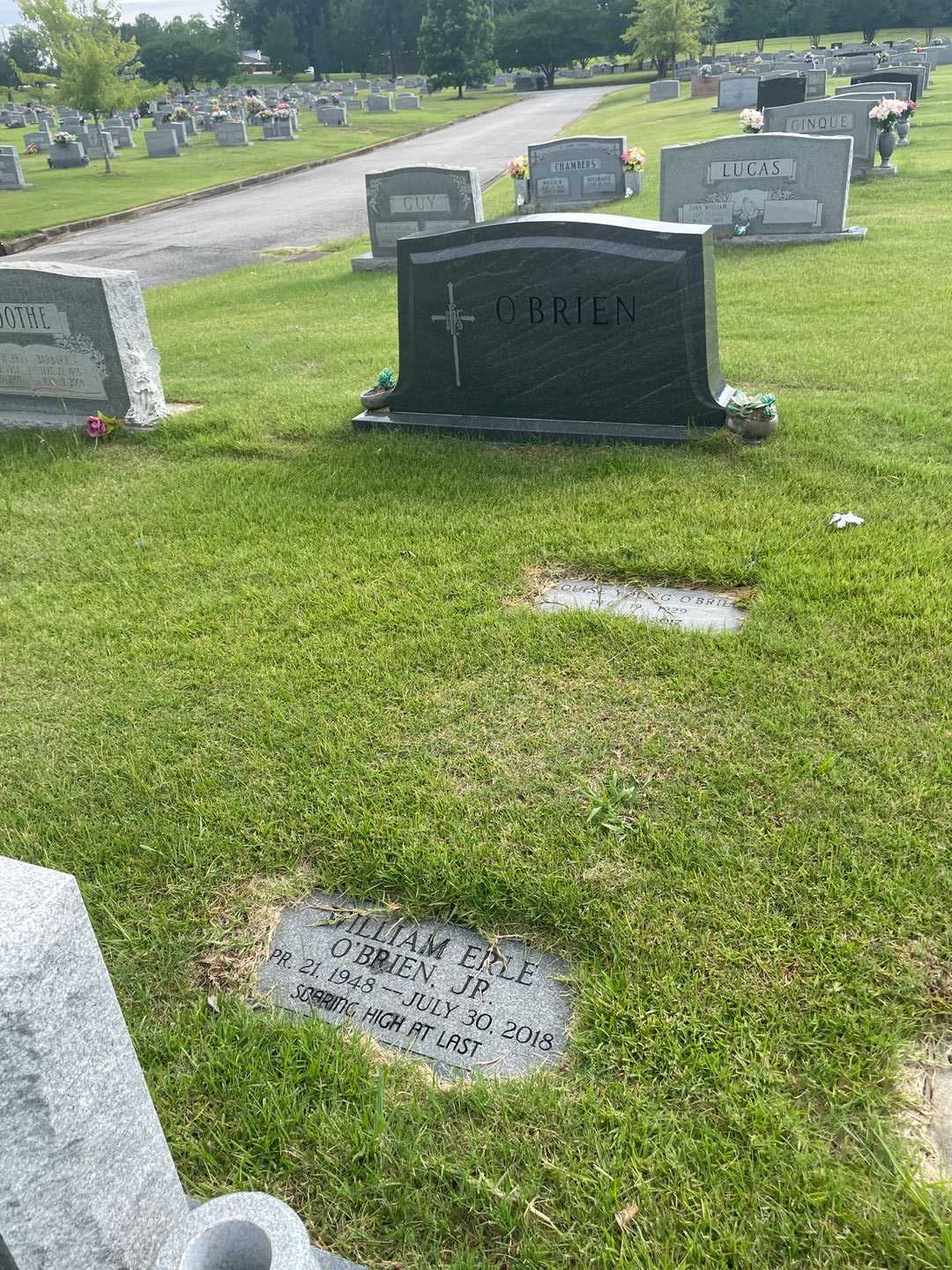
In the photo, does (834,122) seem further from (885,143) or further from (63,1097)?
(63,1097)

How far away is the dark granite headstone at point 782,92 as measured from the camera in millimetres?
21375

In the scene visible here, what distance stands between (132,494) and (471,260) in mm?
2589

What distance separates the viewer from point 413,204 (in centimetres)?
1335

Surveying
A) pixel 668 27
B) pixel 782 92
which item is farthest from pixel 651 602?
pixel 668 27

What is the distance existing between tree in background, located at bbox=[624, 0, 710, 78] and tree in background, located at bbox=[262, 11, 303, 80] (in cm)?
3459

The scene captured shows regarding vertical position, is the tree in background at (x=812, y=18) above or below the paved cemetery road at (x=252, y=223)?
above

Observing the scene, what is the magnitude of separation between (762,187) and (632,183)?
6480mm

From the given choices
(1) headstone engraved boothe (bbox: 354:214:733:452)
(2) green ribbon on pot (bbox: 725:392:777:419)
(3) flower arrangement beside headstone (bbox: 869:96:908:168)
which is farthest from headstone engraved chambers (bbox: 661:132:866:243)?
(2) green ribbon on pot (bbox: 725:392:777:419)

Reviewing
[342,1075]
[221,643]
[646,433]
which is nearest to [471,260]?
[646,433]

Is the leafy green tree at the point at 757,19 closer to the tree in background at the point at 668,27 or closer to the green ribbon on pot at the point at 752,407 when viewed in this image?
the tree in background at the point at 668,27

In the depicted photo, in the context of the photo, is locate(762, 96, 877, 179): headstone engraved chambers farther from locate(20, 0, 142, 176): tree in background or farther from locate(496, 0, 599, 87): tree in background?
locate(496, 0, 599, 87): tree in background

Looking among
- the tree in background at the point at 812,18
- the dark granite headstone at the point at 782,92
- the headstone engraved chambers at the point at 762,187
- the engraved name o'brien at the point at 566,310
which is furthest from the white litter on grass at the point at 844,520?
the tree in background at the point at 812,18

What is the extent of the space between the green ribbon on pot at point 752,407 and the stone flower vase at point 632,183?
45.7 ft

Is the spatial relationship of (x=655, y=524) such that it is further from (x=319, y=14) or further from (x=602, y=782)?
(x=319, y=14)
